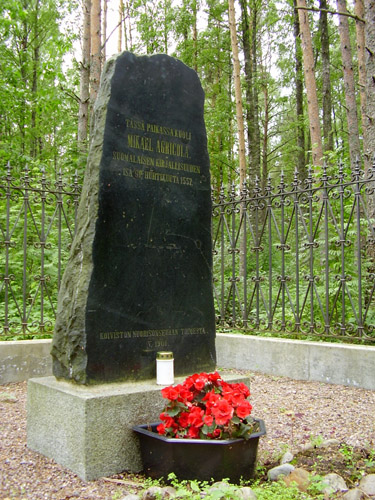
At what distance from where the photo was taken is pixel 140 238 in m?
3.64

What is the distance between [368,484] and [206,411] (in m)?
0.96

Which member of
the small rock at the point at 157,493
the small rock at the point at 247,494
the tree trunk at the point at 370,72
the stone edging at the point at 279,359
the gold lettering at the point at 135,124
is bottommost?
the small rock at the point at 157,493

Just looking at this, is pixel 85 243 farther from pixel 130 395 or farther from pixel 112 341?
pixel 130 395

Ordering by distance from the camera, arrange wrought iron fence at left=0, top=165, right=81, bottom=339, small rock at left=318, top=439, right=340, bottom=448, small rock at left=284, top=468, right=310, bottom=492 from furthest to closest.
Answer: wrought iron fence at left=0, top=165, right=81, bottom=339, small rock at left=318, top=439, right=340, bottom=448, small rock at left=284, top=468, right=310, bottom=492

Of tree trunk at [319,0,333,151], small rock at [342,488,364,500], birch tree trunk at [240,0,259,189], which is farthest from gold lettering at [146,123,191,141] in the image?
tree trunk at [319,0,333,151]

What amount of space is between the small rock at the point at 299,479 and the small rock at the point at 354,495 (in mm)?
235

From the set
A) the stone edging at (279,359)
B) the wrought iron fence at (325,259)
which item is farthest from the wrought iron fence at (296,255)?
the stone edging at (279,359)

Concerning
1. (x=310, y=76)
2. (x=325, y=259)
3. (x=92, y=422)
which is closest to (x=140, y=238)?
(x=92, y=422)

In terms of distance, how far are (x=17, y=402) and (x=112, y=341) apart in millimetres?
2004

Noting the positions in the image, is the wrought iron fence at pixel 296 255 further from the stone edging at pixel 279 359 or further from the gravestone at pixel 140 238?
the gravestone at pixel 140 238

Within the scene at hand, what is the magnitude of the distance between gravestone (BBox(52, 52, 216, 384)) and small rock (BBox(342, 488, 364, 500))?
1536mm

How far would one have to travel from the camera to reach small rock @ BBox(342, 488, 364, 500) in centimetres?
253

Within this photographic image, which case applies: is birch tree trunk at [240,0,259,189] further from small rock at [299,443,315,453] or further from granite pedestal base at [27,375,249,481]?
granite pedestal base at [27,375,249,481]

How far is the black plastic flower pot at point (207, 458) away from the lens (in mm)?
2699
